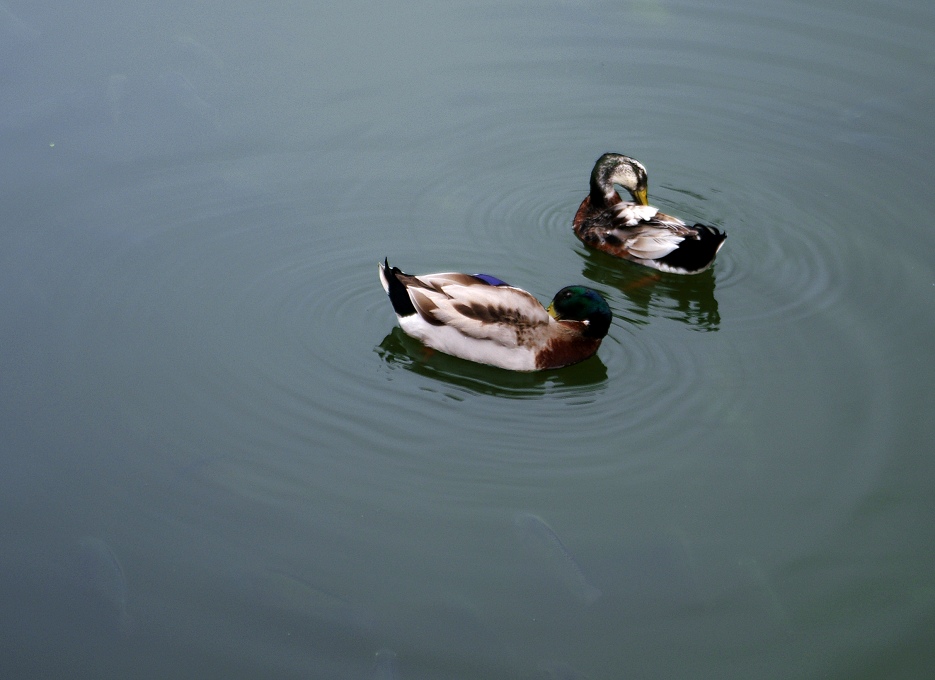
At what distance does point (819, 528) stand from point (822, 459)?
0.53 meters

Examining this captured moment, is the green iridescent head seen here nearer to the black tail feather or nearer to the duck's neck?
the black tail feather

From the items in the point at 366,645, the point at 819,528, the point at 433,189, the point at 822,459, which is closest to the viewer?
the point at 366,645

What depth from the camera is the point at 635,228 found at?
7840mm

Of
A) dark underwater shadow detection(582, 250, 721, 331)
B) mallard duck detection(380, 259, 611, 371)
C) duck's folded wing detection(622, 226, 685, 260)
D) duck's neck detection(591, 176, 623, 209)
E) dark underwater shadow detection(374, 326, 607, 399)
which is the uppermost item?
duck's neck detection(591, 176, 623, 209)

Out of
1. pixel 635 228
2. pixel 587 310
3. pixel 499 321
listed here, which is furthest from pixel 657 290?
pixel 499 321

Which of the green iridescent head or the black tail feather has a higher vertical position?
the black tail feather

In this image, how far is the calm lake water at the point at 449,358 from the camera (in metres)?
5.01

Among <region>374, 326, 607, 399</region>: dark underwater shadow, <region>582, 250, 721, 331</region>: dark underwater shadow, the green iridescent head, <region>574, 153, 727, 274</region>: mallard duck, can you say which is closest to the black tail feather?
<region>574, 153, 727, 274</region>: mallard duck

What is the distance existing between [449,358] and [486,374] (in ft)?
0.93

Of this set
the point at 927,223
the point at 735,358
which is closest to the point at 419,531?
the point at 735,358

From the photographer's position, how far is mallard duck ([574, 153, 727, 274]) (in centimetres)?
750

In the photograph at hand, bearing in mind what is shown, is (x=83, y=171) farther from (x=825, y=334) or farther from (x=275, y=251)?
(x=825, y=334)

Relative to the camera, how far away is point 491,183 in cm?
852

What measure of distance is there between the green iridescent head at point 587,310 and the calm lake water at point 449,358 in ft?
0.85
